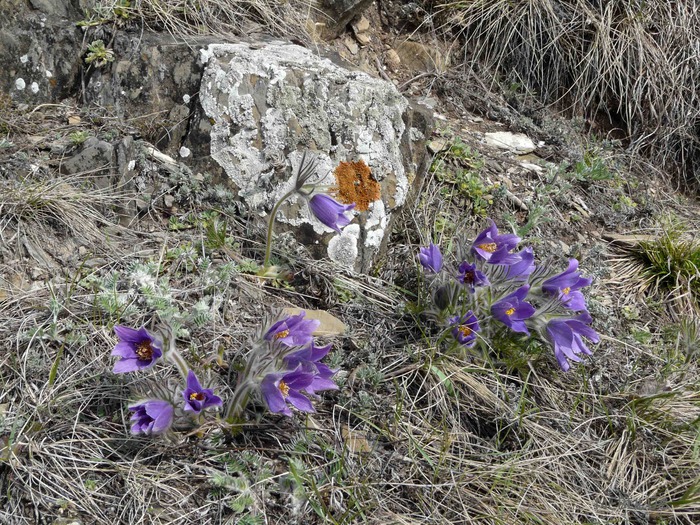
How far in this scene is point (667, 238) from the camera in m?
3.10

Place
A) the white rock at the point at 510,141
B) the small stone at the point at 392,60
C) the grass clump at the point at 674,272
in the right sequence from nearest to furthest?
the grass clump at the point at 674,272 → the white rock at the point at 510,141 → the small stone at the point at 392,60

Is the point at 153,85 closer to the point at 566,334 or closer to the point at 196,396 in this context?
the point at 196,396

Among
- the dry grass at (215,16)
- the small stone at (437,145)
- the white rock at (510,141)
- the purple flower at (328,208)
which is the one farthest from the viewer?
the white rock at (510,141)

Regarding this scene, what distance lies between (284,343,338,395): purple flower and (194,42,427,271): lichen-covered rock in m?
0.72

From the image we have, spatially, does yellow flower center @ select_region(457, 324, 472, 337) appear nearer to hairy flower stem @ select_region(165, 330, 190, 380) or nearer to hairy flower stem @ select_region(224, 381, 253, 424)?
hairy flower stem @ select_region(224, 381, 253, 424)

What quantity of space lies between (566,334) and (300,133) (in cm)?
124

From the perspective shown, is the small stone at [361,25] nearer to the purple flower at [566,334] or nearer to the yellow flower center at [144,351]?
the purple flower at [566,334]

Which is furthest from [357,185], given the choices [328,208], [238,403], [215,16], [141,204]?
[215,16]

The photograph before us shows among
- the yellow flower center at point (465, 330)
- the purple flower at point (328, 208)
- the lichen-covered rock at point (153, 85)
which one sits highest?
the lichen-covered rock at point (153, 85)

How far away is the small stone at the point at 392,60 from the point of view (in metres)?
3.77

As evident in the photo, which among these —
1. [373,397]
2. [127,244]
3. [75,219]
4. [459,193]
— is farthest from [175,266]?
[459,193]

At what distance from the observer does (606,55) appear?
3812 millimetres

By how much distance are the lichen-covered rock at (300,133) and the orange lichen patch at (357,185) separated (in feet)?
0.05

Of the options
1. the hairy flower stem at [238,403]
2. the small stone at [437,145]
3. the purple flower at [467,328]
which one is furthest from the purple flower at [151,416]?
the small stone at [437,145]
